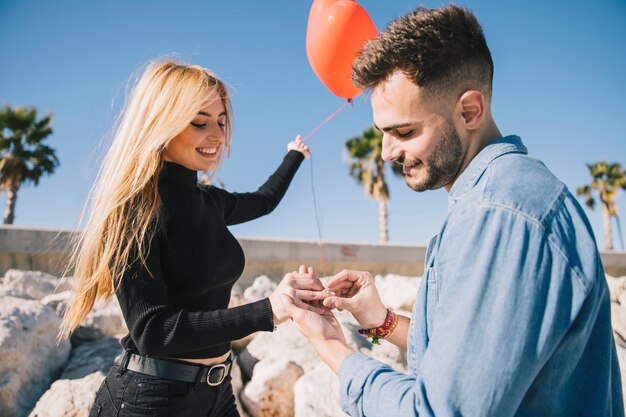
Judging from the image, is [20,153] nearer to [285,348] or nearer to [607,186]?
[285,348]

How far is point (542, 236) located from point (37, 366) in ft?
14.0

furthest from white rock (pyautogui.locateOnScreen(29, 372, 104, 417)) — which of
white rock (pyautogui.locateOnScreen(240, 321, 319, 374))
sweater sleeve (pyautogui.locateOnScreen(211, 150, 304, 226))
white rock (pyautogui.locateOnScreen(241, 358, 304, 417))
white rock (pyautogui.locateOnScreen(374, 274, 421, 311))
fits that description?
white rock (pyautogui.locateOnScreen(374, 274, 421, 311))

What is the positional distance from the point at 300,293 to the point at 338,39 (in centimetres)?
193

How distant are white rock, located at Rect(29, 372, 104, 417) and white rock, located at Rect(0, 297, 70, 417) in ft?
1.04

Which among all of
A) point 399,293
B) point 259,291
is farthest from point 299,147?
point 399,293

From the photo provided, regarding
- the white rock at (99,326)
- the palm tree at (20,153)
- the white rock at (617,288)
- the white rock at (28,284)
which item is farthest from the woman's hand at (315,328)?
the palm tree at (20,153)

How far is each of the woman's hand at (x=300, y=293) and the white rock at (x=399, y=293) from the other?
432 cm

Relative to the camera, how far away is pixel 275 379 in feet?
11.9

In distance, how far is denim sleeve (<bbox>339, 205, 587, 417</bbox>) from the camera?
0.83 meters

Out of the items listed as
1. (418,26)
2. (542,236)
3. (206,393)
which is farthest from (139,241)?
(542,236)

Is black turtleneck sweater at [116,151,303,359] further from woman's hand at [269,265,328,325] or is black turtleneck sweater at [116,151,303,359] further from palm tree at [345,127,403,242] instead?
palm tree at [345,127,403,242]

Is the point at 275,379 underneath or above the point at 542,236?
underneath

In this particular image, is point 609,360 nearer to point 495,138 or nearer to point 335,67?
point 495,138

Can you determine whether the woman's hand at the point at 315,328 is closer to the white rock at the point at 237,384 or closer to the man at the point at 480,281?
the man at the point at 480,281
